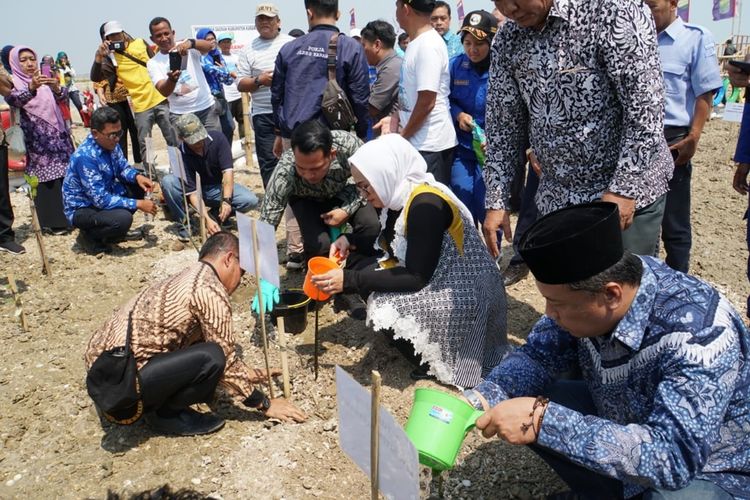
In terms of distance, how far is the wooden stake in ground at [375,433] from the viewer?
1.30 metres

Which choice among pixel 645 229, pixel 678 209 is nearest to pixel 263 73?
pixel 678 209

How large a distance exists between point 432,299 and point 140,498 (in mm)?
1552

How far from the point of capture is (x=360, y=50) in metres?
4.38

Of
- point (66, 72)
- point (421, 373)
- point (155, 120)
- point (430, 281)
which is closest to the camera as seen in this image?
point (430, 281)

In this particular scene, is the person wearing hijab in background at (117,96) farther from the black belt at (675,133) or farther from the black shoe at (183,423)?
the black belt at (675,133)

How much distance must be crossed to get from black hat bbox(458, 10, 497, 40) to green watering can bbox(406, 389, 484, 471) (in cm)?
300

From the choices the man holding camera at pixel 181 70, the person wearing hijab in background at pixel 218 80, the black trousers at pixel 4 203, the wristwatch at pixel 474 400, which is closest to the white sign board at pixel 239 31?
the person wearing hijab in background at pixel 218 80

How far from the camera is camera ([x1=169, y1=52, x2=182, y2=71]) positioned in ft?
19.3

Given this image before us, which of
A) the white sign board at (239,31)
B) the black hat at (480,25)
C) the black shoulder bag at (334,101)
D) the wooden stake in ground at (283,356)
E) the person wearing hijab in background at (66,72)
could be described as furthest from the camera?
the person wearing hijab in background at (66,72)

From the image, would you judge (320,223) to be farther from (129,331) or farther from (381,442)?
(381,442)

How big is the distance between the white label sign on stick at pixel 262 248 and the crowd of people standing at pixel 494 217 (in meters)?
0.08

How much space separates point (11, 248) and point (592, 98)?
5.20 m

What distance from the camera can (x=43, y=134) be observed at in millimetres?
5555

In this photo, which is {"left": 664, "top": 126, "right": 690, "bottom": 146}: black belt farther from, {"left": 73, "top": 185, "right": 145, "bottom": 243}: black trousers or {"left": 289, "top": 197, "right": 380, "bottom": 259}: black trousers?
{"left": 73, "top": 185, "right": 145, "bottom": 243}: black trousers
